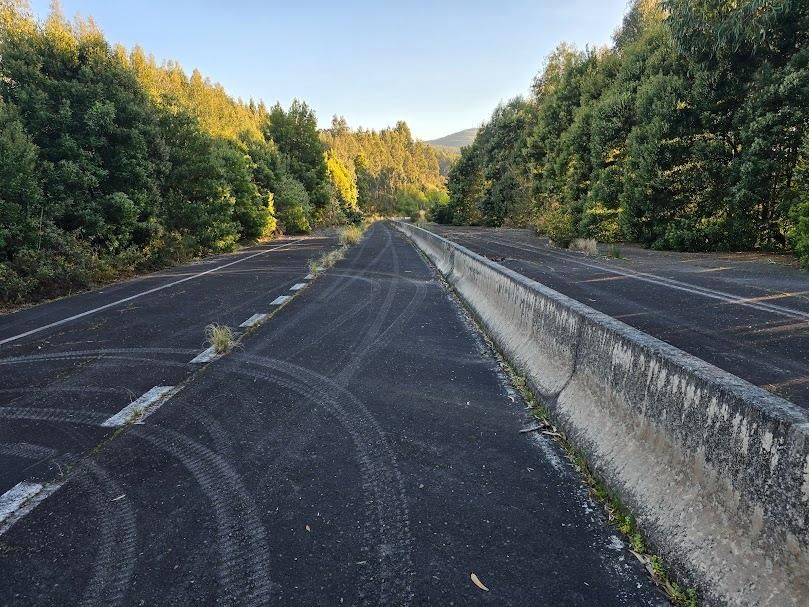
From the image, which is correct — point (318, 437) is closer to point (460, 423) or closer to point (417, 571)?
point (460, 423)

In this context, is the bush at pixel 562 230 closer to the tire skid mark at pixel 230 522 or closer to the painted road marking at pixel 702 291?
the painted road marking at pixel 702 291

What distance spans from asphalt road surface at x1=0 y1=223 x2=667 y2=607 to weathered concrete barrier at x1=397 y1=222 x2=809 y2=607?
30 cm

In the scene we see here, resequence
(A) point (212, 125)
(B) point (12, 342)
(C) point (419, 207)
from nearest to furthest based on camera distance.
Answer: (B) point (12, 342), (A) point (212, 125), (C) point (419, 207)

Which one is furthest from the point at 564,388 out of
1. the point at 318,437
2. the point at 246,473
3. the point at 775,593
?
the point at 246,473

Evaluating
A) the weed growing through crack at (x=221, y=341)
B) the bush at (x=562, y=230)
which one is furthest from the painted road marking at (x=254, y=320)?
the bush at (x=562, y=230)

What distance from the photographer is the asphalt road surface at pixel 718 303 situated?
5.57 metres

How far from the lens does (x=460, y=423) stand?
14.3 feet

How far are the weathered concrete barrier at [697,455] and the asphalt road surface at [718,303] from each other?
2208mm

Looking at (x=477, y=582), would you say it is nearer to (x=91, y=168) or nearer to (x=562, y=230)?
(x=91, y=168)

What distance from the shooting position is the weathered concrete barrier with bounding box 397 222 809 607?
76.4 inches

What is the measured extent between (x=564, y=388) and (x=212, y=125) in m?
30.7

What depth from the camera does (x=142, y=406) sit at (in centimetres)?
468

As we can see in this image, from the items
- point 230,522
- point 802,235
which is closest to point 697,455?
point 230,522

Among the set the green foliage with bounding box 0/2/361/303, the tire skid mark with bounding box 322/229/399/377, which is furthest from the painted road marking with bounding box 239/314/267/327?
the green foliage with bounding box 0/2/361/303
